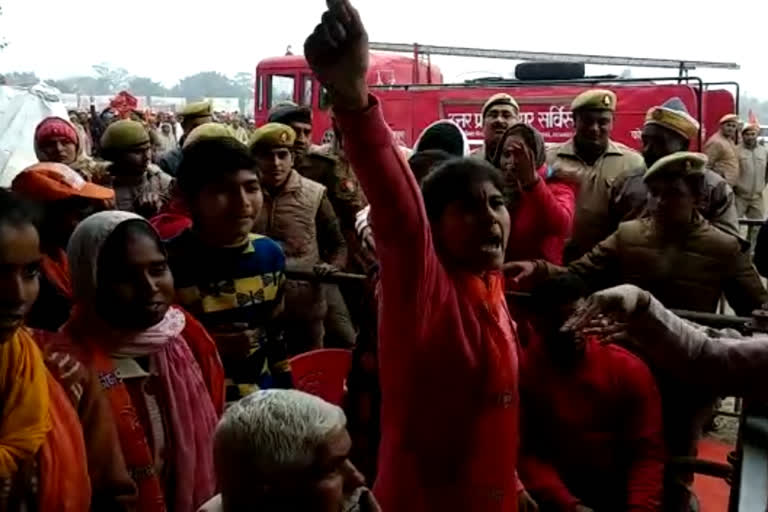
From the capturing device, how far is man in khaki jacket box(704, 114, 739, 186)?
1047cm

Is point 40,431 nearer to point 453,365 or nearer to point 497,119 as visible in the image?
point 453,365

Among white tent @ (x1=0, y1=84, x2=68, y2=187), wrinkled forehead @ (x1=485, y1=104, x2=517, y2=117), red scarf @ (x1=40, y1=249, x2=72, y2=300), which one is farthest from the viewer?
white tent @ (x1=0, y1=84, x2=68, y2=187)

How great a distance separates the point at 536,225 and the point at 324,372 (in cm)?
106

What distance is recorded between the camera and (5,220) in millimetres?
2164

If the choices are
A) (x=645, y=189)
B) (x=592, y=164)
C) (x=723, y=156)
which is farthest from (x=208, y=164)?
(x=723, y=156)

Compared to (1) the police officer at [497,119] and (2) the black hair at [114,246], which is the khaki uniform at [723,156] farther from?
(2) the black hair at [114,246]

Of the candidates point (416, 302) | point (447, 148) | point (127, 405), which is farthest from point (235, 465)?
point (447, 148)

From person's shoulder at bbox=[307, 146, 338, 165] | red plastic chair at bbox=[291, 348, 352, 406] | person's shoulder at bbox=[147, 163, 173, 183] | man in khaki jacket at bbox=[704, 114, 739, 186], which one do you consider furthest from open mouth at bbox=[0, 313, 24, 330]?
man in khaki jacket at bbox=[704, 114, 739, 186]

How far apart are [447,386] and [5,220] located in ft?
3.53

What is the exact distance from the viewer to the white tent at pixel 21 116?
9.41 m

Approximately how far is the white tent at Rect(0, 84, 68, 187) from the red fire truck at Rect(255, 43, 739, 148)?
115 inches

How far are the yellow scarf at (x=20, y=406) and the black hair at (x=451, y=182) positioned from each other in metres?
0.97

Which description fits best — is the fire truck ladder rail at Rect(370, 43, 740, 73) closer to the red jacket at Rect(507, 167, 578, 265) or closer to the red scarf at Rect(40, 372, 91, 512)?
the red jacket at Rect(507, 167, 578, 265)

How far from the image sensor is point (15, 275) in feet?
7.00
